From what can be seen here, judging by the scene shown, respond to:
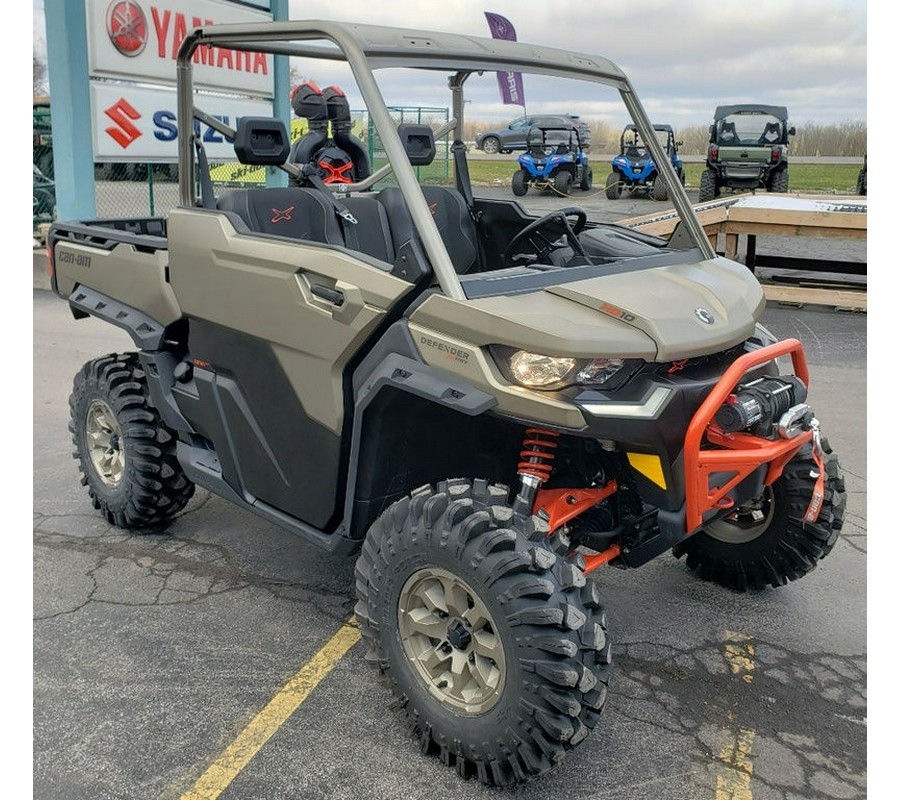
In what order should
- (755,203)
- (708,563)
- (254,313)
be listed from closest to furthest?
(254,313)
(708,563)
(755,203)

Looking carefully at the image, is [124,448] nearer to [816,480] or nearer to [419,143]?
[419,143]

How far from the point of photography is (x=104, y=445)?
4.55 m

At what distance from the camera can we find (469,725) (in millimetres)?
2727

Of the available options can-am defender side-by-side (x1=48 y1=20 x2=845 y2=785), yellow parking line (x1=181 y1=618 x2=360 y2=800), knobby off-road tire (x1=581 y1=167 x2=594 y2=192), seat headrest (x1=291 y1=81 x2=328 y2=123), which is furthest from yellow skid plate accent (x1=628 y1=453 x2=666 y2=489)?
knobby off-road tire (x1=581 y1=167 x2=594 y2=192)

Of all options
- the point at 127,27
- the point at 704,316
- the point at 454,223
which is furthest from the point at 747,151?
the point at 704,316

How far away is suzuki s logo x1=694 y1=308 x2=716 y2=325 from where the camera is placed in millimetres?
2892

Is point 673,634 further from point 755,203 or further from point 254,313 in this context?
point 755,203

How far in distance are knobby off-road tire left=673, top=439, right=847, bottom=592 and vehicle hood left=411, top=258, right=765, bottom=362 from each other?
84 centimetres

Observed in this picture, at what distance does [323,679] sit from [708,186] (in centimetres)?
1894

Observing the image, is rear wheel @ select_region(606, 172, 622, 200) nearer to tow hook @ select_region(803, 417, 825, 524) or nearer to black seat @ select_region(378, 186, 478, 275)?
black seat @ select_region(378, 186, 478, 275)

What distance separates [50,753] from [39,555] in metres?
1.56

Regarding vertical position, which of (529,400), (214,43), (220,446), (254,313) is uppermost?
(214,43)

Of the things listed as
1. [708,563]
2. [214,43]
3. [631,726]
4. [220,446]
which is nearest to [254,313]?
[220,446]

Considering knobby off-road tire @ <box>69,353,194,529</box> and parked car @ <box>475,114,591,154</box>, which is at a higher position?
parked car @ <box>475,114,591,154</box>
